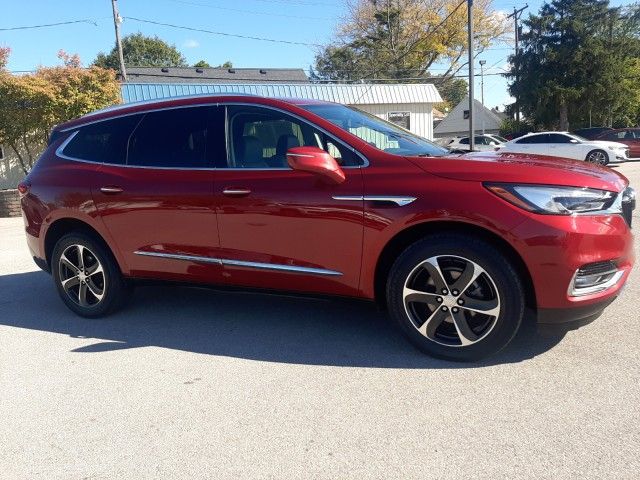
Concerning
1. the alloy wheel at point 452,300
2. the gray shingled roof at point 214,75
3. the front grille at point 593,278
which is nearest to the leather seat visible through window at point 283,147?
the alloy wheel at point 452,300

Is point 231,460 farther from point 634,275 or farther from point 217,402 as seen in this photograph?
point 634,275

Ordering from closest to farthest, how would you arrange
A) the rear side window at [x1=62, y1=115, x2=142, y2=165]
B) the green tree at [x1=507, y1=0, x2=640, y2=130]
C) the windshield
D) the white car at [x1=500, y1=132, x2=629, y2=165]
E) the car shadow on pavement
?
the car shadow on pavement < the windshield < the rear side window at [x1=62, y1=115, x2=142, y2=165] < the white car at [x1=500, y1=132, x2=629, y2=165] < the green tree at [x1=507, y1=0, x2=640, y2=130]

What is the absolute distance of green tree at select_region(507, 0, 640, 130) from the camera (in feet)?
114

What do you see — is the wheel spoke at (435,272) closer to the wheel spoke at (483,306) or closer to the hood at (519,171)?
the wheel spoke at (483,306)

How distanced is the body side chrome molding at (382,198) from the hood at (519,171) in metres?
0.23

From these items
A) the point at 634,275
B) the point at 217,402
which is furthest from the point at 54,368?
the point at 634,275

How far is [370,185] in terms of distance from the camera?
3521 millimetres

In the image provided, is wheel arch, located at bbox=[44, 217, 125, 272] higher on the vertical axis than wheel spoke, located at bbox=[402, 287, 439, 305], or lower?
higher

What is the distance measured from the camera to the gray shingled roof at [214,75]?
30.1 meters

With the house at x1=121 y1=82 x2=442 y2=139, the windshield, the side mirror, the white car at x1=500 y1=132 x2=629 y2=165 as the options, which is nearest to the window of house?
the house at x1=121 y1=82 x2=442 y2=139

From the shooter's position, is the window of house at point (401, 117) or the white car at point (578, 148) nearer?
the white car at point (578, 148)

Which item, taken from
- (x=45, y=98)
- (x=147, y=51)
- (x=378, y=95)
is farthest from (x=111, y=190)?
(x=147, y=51)

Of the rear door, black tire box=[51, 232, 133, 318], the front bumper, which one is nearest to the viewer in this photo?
the front bumper

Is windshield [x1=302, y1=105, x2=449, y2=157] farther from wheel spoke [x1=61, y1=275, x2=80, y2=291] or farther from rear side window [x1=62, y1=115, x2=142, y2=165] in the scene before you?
wheel spoke [x1=61, y1=275, x2=80, y2=291]
